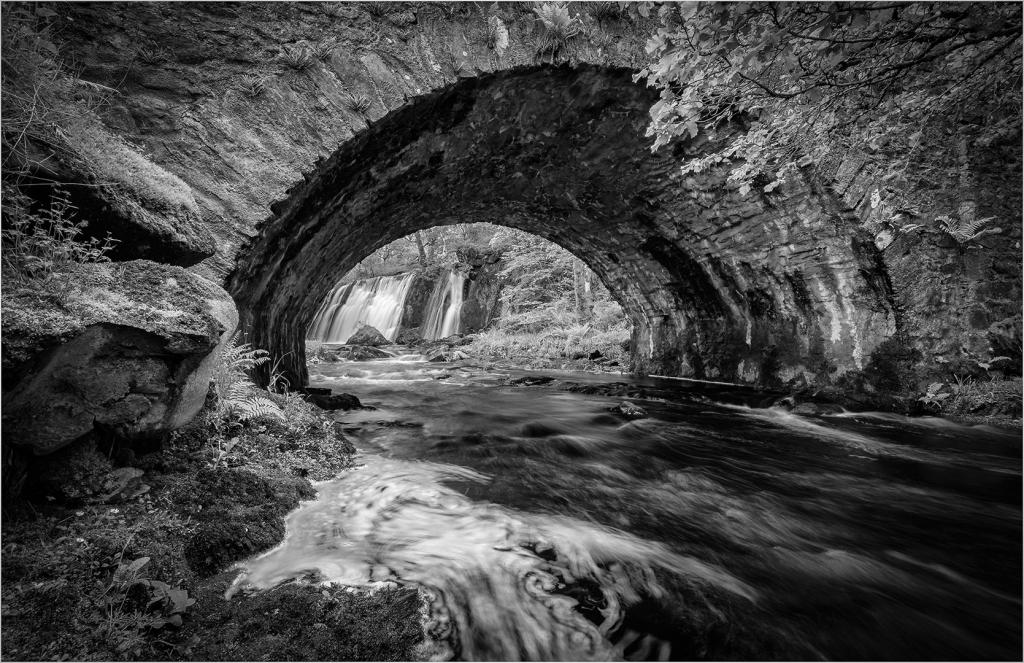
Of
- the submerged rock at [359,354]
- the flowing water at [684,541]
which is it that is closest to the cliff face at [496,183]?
the flowing water at [684,541]

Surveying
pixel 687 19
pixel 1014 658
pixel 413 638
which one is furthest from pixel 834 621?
pixel 687 19

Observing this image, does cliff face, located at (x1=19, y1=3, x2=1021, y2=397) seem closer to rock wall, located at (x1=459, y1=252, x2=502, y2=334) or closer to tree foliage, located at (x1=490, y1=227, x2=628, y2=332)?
tree foliage, located at (x1=490, y1=227, x2=628, y2=332)

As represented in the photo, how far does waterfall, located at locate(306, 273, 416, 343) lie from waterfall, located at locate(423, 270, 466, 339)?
163cm

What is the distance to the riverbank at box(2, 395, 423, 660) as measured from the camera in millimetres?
1438

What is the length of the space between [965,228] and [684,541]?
236 inches

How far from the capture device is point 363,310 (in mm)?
25172

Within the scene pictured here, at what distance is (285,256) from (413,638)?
4.57m

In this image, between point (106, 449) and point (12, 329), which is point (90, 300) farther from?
point (106, 449)

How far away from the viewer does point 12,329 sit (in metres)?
1.70

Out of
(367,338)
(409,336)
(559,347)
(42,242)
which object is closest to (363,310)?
(409,336)

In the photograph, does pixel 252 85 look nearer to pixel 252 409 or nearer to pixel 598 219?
pixel 252 409

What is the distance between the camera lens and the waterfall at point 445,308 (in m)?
23.1

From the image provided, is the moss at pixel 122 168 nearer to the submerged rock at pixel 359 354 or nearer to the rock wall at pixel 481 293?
the submerged rock at pixel 359 354

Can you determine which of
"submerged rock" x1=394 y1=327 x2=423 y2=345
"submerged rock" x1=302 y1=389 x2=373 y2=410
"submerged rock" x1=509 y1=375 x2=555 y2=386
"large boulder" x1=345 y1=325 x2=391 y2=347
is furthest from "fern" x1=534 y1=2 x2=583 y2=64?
"submerged rock" x1=394 y1=327 x2=423 y2=345
